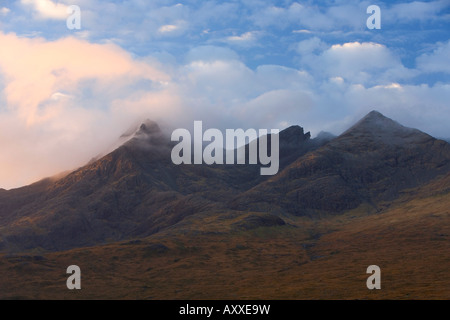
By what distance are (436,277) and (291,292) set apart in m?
52.7

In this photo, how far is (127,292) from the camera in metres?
189

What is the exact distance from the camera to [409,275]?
183000 mm
